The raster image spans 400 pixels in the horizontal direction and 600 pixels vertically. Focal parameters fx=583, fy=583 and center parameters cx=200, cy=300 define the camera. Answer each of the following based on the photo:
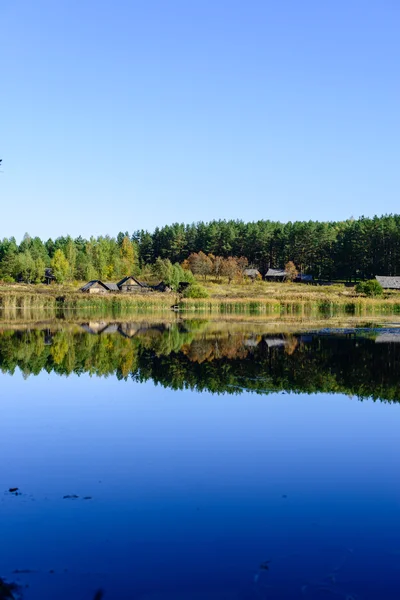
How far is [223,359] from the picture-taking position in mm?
26297

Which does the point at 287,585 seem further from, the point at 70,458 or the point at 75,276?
the point at 75,276

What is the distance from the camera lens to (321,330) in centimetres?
4272

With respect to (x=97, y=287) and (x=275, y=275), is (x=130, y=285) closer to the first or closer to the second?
(x=97, y=287)

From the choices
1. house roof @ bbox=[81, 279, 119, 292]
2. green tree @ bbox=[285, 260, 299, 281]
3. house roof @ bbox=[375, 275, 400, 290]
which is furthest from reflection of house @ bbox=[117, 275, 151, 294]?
house roof @ bbox=[375, 275, 400, 290]

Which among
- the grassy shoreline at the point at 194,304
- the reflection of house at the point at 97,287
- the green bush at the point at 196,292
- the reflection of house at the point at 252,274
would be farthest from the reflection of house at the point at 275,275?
the green bush at the point at 196,292

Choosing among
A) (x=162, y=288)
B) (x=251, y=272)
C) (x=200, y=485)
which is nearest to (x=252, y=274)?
(x=251, y=272)

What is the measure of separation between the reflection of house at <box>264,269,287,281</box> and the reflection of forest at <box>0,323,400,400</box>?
263 feet

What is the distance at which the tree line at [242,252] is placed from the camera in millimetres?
113438

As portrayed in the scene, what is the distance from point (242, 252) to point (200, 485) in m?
125

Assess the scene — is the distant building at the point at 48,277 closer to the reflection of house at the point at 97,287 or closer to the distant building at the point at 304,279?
the reflection of house at the point at 97,287

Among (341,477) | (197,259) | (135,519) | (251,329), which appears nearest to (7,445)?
(135,519)

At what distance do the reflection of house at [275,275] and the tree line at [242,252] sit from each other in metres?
5.74

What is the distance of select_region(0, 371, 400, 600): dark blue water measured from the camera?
6.47 metres

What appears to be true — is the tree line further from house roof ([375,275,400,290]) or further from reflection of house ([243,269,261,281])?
house roof ([375,275,400,290])
